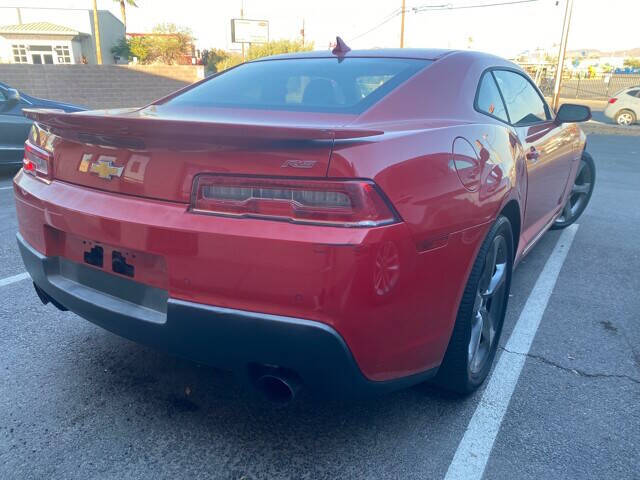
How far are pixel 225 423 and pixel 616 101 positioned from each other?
2079cm

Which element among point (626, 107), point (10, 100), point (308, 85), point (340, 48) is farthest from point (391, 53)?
point (626, 107)

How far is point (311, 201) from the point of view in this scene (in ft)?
5.31

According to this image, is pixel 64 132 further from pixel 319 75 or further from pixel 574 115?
pixel 574 115

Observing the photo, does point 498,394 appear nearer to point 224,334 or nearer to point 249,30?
point 224,334

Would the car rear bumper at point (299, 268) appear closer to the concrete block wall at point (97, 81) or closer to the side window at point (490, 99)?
the side window at point (490, 99)

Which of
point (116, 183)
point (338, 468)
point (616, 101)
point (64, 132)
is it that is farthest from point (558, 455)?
point (616, 101)

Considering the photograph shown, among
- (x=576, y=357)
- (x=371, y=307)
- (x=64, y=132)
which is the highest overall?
(x=64, y=132)

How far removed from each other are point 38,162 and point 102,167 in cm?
51

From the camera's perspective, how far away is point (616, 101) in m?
18.9

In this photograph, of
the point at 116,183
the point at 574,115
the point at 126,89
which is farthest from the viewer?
the point at 126,89

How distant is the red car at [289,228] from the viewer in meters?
1.62

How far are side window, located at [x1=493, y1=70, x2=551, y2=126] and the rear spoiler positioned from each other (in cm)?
168

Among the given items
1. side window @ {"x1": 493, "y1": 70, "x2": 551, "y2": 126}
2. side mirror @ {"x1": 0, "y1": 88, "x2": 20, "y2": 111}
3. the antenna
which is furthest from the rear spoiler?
side mirror @ {"x1": 0, "y1": 88, "x2": 20, "y2": 111}

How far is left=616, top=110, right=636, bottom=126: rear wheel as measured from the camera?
18.7m
